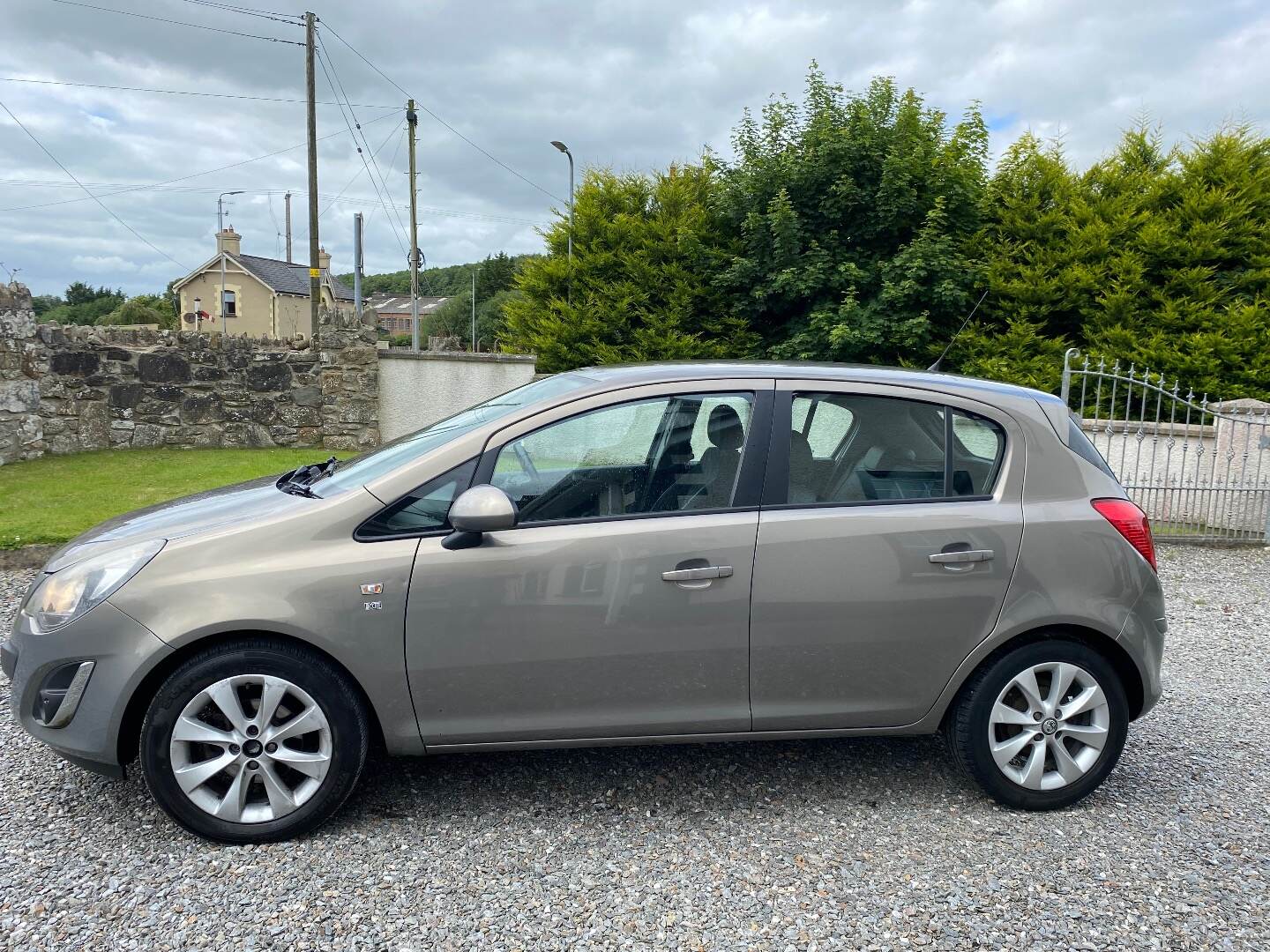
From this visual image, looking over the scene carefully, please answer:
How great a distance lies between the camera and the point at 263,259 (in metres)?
67.3

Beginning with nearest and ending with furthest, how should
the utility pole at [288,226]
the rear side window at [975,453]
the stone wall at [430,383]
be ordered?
the rear side window at [975,453], the stone wall at [430,383], the utility pole at [288,226]

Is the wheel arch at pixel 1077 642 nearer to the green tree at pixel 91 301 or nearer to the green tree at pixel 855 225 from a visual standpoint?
the green tree at pixel 855 225

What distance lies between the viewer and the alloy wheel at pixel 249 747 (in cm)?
293

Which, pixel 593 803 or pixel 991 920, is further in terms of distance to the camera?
pixel 593 803

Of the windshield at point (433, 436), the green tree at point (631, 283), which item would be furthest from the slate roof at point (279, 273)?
the windshield at point (433, 436)

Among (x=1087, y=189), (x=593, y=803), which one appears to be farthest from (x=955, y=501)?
(x=1087, y=189)

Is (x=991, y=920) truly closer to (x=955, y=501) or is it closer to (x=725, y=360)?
(x=955, y=501)

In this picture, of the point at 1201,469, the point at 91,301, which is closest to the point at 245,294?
the point at 91,301

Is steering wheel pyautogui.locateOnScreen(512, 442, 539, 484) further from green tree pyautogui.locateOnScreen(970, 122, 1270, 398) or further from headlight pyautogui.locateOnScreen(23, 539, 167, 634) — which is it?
green tree pyautogui.locateOnScreen(970, 122, 1270, 398)

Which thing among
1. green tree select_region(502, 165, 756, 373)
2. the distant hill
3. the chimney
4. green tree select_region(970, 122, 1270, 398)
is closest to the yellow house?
the chimney

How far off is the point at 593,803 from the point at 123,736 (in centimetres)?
162

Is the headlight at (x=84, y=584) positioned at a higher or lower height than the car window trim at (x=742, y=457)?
lower

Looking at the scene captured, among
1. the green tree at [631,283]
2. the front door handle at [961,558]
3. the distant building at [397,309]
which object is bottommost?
the front door handle at [961,558]

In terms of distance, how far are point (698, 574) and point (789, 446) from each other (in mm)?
598
